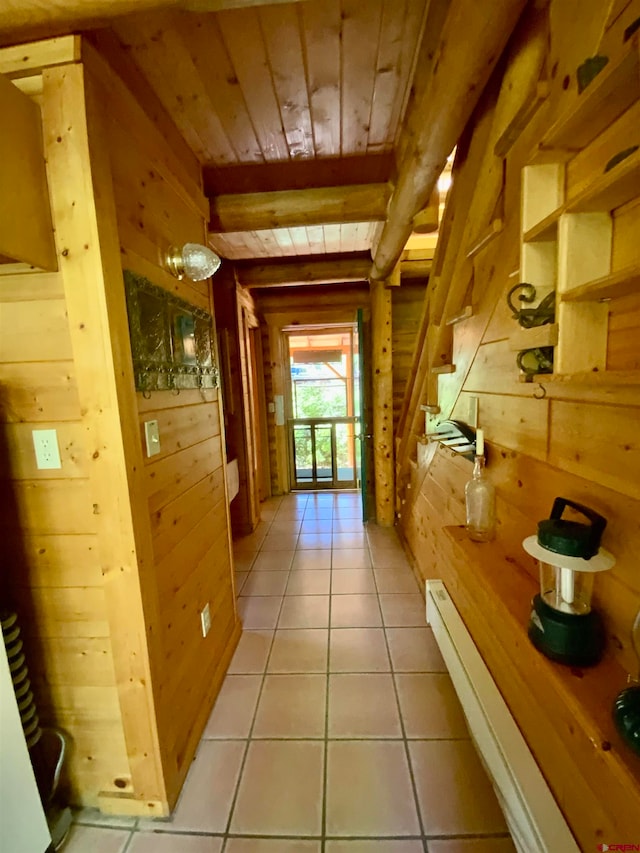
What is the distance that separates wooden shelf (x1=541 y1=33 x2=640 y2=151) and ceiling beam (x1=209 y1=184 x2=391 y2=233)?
1.36 m

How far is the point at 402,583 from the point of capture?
2.53 m

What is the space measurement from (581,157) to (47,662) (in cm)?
208

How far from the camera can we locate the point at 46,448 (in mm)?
1076

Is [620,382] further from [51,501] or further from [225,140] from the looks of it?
[225,140]

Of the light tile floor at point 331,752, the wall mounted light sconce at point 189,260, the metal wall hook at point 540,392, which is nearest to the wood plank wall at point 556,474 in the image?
the metal wall hook at point 540,392

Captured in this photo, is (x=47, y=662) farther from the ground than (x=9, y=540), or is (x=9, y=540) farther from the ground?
(x=9, y=540)

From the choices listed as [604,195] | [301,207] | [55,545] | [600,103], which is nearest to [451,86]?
[600,103]

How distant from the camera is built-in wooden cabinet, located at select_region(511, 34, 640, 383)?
0.65 m

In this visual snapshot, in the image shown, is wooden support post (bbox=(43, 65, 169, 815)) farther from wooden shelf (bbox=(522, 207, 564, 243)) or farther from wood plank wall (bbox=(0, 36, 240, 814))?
wooden shelf (bbox=(522, 207, 564, 243))

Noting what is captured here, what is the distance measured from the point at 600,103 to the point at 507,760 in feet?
5.12

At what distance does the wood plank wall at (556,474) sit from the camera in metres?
0.75

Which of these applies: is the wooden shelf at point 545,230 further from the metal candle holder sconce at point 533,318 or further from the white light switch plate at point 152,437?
the white light switch plate at point 152,437

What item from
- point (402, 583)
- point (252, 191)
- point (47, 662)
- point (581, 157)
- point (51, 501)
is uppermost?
point (252, 191)

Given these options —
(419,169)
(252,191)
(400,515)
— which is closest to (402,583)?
(400,515)
